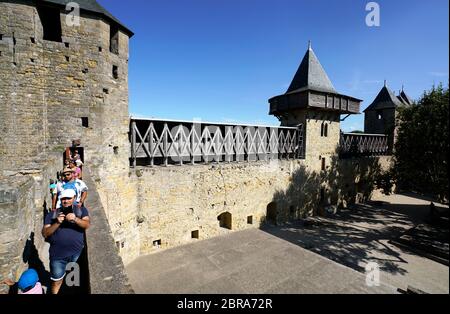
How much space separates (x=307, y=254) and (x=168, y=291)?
510 centimetres

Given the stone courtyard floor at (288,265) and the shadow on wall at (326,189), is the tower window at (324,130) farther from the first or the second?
the stone courtyard floor at (288,265)

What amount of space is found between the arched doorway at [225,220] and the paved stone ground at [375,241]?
2349 millimetres

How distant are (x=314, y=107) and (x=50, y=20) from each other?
12.7 meters

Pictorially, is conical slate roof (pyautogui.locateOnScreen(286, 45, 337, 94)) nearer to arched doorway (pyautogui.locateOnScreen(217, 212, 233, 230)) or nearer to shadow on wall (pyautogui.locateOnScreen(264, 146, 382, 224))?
shadow on wall (pyautogui.locateOnScreen(264, 146, 382, 224))

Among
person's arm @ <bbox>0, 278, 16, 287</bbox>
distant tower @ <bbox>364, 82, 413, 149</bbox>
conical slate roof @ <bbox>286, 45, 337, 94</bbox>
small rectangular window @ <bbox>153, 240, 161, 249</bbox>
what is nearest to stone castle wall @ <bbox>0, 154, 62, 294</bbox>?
person's arm @ <bbox>0, 278, 16, 287</bbox>

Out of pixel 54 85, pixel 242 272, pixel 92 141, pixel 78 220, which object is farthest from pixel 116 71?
pixel 242 272

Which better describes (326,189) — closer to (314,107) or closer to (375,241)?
(375,241)

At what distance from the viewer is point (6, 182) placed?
6.10 m

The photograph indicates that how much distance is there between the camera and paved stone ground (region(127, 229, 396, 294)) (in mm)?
6395

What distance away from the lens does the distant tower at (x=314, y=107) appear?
515 inches

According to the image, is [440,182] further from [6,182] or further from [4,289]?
[6,182]

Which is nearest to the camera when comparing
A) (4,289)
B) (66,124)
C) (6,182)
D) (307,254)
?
(4,289)

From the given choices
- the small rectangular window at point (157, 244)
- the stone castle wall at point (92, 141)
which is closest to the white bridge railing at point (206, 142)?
the stone castle wall at point (92, 141)

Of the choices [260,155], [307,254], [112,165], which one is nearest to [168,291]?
[112,165]
